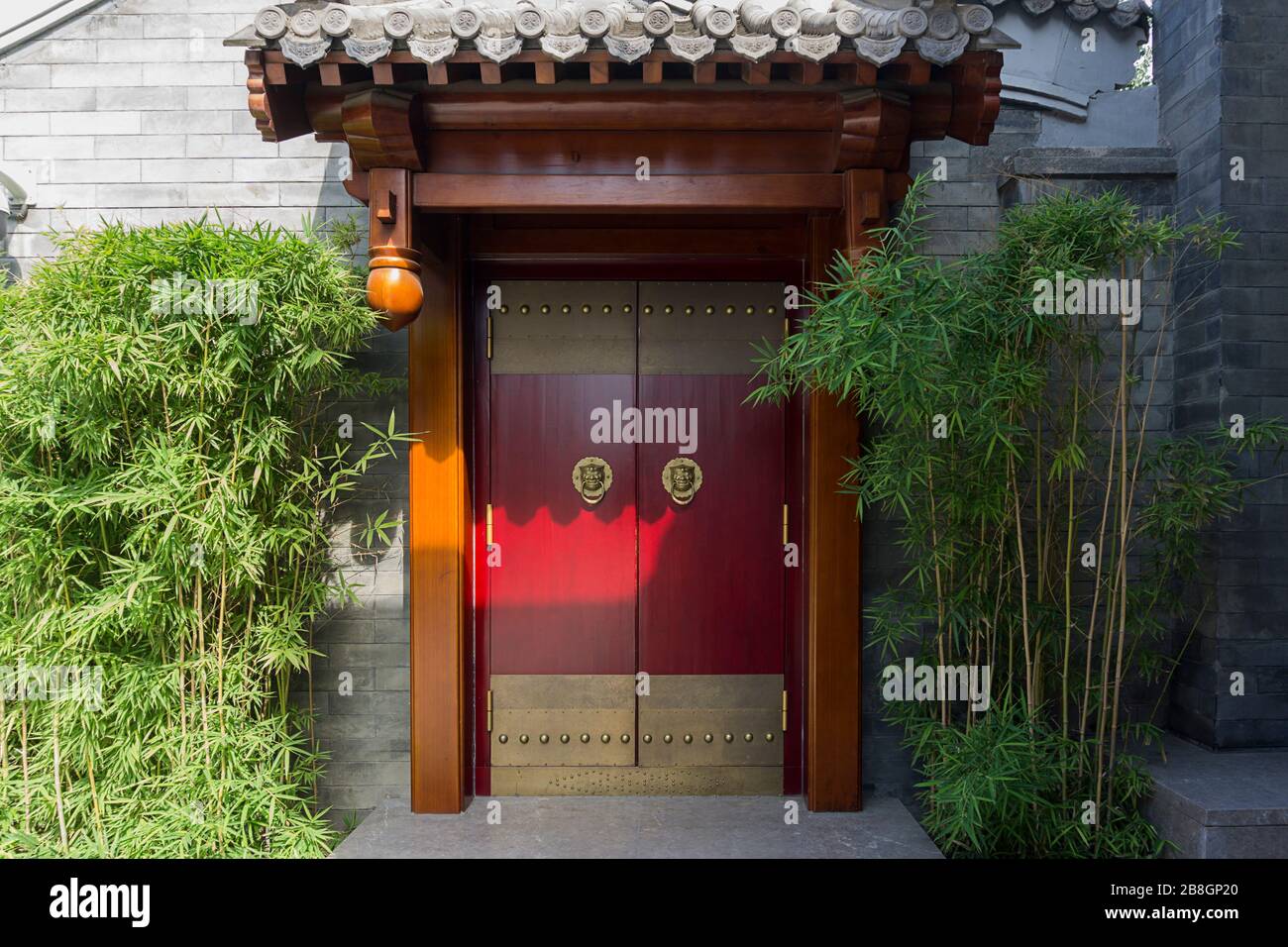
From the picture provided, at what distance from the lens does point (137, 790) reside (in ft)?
10.1

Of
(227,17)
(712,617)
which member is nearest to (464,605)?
(712,617)

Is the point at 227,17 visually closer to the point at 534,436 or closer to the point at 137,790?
the point at 534,436

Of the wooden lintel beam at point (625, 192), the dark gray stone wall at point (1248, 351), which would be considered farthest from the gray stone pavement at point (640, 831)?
the wooden lintel beam at point (625, 192)

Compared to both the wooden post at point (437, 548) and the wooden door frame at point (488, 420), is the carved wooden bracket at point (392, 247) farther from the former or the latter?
the wooden door frame at point (488, 420)

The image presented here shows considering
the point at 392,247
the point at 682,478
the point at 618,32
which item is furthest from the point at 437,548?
the point at 618,32

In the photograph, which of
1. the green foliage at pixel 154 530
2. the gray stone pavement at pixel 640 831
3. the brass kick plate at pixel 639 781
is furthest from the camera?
the brass kick plate at pixel 639 781

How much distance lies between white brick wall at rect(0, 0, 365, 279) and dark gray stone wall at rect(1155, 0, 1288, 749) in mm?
3715

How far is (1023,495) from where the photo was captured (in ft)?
11.1

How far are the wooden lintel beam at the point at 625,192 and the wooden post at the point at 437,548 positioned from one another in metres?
0.37

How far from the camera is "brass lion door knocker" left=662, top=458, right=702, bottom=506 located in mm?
3727

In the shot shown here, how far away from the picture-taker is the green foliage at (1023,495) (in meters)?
2.83

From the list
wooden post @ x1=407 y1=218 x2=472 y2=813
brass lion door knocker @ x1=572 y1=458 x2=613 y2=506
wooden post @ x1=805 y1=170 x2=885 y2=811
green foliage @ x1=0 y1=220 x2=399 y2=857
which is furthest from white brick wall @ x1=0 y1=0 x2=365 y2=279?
wooden post @ x1=805 y1=170 x2=885 y2=811

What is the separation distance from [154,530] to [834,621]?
2.53m

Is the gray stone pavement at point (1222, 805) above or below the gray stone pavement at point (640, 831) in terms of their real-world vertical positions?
above
